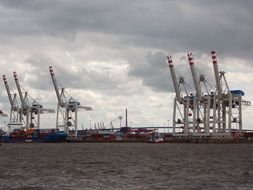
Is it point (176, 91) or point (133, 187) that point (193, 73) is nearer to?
point (176, 91)

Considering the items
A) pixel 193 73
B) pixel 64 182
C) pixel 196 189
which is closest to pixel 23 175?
pixel 64 182

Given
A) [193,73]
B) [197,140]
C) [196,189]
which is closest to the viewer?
[196,189]

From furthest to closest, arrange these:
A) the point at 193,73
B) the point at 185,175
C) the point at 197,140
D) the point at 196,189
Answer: the point at 197,140 < the point at 193,73 < the point at 185,175 < the point at 196,189

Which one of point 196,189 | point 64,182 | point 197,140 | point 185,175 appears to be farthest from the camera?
point 197,140

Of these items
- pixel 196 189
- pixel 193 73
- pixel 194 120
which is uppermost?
pixel 193 73

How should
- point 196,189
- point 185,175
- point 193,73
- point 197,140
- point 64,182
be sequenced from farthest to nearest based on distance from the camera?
point 197,140
point 193,73
point 185,175
point 64,182
point 196,189

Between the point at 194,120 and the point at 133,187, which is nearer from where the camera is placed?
the point at 133,187

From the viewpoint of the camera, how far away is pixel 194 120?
631 ft

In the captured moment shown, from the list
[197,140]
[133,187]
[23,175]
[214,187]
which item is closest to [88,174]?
[23,175]

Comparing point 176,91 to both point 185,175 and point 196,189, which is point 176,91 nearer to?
point 185,175

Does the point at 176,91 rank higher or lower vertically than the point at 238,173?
higher

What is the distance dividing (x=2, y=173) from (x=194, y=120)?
136917 mm

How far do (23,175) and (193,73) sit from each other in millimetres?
130501

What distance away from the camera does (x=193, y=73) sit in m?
183
